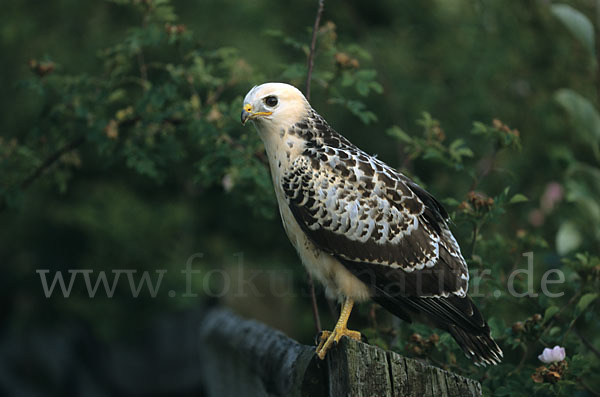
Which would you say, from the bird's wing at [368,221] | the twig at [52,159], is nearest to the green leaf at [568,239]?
the bird's wing at [368,221]

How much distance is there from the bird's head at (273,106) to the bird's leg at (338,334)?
0.93 m

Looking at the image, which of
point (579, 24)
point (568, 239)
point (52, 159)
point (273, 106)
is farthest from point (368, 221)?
point (579, 24)

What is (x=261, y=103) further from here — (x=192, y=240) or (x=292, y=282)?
(x=192, y=240)

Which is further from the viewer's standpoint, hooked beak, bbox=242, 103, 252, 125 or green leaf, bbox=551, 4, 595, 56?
green leaf, bbox=551, 4, 595, 56

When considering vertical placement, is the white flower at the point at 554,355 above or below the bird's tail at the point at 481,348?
above

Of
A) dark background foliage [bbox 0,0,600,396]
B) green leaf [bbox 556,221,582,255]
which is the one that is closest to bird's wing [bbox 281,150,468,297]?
dark background foliage [bbox 0,0,600,396]

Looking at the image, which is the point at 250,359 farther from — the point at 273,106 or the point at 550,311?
the point at 550,311

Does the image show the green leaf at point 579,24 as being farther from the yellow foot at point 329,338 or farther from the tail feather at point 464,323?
the yellow foot at point 329,338

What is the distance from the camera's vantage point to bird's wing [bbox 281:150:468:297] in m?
3.26

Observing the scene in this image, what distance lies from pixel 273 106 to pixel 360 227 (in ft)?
2.36

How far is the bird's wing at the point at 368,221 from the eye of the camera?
3.26m

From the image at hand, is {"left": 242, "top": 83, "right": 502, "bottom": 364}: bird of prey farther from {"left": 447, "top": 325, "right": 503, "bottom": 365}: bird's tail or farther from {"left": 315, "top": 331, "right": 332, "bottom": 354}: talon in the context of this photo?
{"left": 315, "top": 331, "right": 332, "bottom": 354}: talon

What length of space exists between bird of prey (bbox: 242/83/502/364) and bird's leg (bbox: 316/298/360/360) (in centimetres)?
1

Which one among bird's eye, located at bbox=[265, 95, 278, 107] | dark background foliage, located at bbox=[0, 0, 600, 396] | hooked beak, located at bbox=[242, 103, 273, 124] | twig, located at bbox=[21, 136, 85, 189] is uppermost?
bird's eye, located at bbox=[265, 95, 278, 107]
